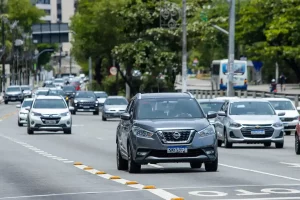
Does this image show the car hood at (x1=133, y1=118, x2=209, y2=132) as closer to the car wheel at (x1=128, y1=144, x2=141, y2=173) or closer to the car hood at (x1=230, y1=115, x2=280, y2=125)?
the car wheel at (x1=128, y1=144, x2=141, y2=173)

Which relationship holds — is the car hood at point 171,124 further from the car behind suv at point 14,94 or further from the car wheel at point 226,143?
the car behind suv at point 14,94

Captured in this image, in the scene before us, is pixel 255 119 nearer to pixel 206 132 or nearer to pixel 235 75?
pixel 206 132

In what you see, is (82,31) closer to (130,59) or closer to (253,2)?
(130,59)

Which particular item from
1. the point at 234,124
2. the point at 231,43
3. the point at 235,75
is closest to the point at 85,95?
the point at 231,43

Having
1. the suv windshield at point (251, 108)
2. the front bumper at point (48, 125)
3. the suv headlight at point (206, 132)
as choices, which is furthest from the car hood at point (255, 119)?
the front bumper at point (48, 125)

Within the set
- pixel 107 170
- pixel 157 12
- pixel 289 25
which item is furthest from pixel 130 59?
pixel 107 170

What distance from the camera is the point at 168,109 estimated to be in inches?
900

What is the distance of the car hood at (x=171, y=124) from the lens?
856 inches

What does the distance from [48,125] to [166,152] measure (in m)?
25.8

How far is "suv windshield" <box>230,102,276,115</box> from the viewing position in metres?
35.1

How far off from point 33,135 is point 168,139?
2603cm

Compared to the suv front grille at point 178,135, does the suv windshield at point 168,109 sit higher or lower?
higher

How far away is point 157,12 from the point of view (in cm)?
8494

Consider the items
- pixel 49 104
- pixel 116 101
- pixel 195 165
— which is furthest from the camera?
pixel 116 101
